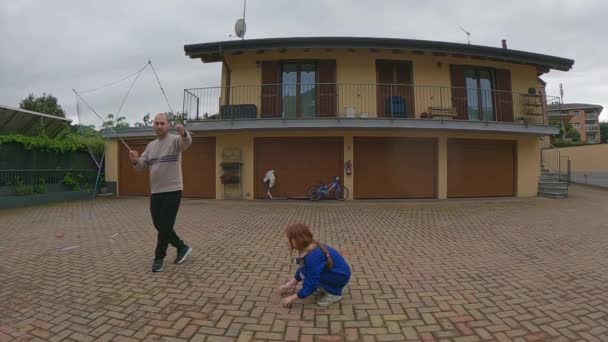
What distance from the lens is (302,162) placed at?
11.3 metres

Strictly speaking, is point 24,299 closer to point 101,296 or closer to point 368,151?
point 101,296

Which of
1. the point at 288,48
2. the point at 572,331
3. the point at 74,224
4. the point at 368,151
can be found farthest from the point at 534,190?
the point at 74,224

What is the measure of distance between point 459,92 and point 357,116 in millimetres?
4729

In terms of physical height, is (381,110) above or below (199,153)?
above

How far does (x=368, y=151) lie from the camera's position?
1133cm

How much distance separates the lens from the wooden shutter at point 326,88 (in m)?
11.0

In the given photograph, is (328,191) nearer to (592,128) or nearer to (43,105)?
(43,105)

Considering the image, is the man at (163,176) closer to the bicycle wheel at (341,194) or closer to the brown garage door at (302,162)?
the brown garage door at (302,162)

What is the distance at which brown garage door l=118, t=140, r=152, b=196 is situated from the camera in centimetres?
1269

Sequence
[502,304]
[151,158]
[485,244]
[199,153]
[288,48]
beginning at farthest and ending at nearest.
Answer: [199,153] < [288,48] < [485,244] < [151,158] < [502,304]

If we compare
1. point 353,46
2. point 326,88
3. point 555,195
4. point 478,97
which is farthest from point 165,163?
point 555,195

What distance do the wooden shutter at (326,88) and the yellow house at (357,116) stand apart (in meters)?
0.04

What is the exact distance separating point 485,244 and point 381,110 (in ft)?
24.4

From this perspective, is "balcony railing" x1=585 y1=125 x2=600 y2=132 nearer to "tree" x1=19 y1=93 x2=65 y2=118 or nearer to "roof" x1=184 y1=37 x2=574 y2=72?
"roof" x1=184 y1=37 x2=574 y2=72
